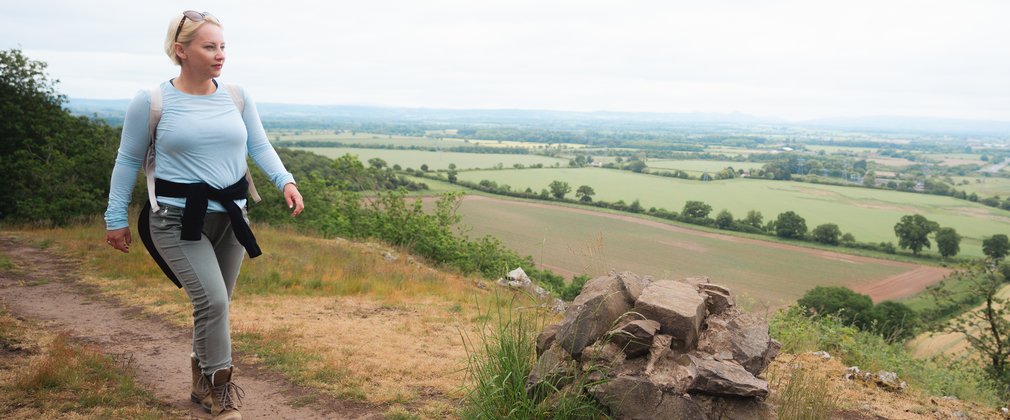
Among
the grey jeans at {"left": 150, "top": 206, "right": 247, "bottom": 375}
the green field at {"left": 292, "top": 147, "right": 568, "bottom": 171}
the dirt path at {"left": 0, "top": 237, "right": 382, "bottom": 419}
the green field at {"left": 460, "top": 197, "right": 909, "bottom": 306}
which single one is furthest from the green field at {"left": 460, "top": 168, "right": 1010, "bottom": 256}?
the grey jeans at {"left": 150, "top": 206, "right": 247, "bottom": 375}

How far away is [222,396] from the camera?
13.4 feet

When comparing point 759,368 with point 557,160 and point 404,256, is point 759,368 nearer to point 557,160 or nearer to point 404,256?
point 404,256

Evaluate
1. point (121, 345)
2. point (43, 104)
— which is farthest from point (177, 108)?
point (43, 104)

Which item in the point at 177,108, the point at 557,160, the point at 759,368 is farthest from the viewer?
the point at 557,160

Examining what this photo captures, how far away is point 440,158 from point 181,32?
2590 inches

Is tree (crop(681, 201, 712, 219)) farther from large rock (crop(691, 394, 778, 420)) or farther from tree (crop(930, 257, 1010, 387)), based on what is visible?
large rock (crop(691, 394, 778, 420))

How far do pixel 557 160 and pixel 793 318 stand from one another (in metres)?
68.6

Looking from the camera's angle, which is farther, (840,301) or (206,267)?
(840,301)

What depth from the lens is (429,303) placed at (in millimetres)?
9148

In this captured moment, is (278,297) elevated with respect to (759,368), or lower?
lower

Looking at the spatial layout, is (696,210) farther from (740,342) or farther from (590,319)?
(590,319)

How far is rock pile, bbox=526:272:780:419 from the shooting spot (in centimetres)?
395

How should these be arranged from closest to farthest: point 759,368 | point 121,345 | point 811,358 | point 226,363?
point 226,363
point 759,368
point 121,345
point 811,358

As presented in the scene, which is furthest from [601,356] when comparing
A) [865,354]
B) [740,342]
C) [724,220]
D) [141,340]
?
[724,220]
